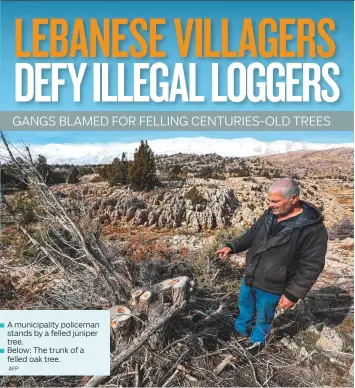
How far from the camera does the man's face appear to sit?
326cm

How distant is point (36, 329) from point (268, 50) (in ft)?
12.2

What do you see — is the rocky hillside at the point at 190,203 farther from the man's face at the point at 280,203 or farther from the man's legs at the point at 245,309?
the man's face at the point at 280,203

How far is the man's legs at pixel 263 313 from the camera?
352 centimetres

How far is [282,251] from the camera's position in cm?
333

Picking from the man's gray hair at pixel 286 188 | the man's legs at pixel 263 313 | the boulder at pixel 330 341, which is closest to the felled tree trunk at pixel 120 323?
the man's legs at pixel 263 313

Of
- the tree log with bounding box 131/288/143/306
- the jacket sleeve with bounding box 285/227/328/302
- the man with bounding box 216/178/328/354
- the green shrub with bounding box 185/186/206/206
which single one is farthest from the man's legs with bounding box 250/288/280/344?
the green shrub with bounding box 185/186/206/206

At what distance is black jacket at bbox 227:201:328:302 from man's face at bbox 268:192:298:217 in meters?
0.10

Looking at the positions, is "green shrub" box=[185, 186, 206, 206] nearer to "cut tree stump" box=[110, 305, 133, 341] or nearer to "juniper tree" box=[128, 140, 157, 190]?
"juniper tree" box=[128, 140, 157, 190]

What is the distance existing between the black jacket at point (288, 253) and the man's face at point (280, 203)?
10 cm

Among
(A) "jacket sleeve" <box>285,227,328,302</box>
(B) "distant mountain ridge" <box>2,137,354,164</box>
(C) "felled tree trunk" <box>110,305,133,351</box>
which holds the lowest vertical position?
(C) "felled tree trunk" <box>110,305,133,351</box>

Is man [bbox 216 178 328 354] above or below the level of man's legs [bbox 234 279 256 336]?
above

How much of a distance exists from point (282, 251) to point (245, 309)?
2.84 ft

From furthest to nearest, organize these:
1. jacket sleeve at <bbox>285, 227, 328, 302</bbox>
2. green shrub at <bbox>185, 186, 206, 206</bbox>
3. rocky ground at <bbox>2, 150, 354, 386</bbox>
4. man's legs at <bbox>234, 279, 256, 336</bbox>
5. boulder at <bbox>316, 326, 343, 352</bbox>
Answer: green shrub at <bbox>185, 186, 206, 206</bbox>, rocky ground at <bbox>2, 150, 354, 386</bbox>, boulder at <bbox>316, 326, 343, 352</bbox>, man's legs at <bbox>234, 279, 256, 336</bbox>, jacket sleeve at <bbox>285, 227, 328, 302</bbox>

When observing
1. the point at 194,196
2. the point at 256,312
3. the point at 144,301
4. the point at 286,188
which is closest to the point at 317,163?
the point at 194,196
